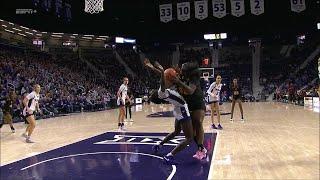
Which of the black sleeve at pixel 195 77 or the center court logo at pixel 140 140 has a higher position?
the black sleeve at pixel 195 77

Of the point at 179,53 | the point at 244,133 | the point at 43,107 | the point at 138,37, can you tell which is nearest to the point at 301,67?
the point at 179,53

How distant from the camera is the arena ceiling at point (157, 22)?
29641 millimetres

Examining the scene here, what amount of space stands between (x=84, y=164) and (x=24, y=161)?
1.31 meters

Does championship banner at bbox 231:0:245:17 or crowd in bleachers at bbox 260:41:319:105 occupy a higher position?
championship banner at bbox 231:0:245:17

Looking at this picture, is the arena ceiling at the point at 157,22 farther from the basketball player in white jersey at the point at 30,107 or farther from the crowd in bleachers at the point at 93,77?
the basketball player in white jersey at the point at 30,107

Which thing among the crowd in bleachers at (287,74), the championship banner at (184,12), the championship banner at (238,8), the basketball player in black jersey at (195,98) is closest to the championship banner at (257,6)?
the championship banner at (238,8)

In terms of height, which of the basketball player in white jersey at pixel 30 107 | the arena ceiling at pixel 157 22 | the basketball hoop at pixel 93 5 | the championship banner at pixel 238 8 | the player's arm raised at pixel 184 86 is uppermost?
the arena ceiling at pixel 157 22

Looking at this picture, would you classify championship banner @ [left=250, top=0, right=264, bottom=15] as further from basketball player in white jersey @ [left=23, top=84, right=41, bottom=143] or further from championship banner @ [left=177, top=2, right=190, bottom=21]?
basketball player in white jersey @ [left=23, top=84, right=41, bottom=143]

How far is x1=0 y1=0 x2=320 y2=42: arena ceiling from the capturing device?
29.6 metres

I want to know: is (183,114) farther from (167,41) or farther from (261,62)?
(261,62)

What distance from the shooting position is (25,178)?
5855mm

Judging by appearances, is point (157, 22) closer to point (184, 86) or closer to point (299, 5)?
point (299, 5)

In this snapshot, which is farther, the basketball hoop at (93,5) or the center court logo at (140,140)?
the basketball hoop at (93,5)

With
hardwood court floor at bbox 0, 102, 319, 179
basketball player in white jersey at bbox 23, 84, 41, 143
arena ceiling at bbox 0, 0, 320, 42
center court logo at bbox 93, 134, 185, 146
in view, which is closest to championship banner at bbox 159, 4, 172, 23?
arena ceiling at bbox 0, 0, 320, 42
